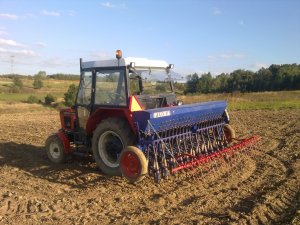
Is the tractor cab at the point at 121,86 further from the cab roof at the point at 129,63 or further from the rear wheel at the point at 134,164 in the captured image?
the rear wheel at the point at 134,164

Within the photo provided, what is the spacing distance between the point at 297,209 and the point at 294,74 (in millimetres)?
51175

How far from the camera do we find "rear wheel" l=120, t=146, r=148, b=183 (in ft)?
19.7

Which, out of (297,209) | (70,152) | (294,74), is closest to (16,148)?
(70,152)

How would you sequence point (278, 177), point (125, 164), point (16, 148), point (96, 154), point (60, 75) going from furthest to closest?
point (60, 75) → point (16, 148) → point (96, 154) → point (278, 177) → point (125, 164)

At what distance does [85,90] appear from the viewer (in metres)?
7.85

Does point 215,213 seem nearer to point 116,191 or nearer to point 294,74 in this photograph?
point 116,191

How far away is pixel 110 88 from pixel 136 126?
1143 millimetres

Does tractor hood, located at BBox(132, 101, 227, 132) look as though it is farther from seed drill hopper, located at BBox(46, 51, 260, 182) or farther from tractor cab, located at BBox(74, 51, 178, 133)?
tractor cab, located at BBox(74, 51, 178, 133)

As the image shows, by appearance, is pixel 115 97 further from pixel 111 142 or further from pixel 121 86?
pixel 111 142

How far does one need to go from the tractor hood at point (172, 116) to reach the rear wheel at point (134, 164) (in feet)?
1.71

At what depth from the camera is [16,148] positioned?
10328 millimetres

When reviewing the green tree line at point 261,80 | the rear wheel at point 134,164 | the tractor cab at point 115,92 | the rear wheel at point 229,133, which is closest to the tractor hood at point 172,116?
the tractor cab at point 115,92

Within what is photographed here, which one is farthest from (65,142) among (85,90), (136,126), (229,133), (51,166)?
(229,133)

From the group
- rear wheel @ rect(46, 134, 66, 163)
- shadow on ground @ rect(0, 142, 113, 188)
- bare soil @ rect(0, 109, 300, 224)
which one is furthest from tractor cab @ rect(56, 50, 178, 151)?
bare soil @ rect(0, 109, 300, 224)
